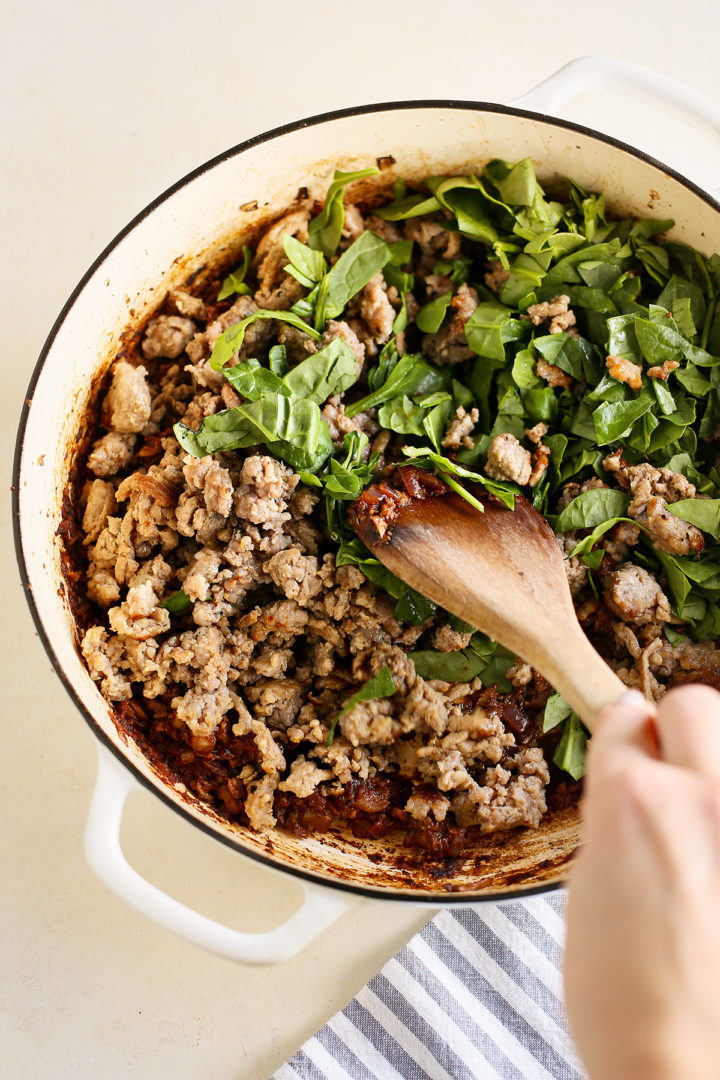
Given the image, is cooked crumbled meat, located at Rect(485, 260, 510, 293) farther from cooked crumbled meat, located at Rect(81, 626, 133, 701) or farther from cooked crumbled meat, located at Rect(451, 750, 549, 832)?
cooked crumbled meat, located at Rect(81, 626, 133, 701)

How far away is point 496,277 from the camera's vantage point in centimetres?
242

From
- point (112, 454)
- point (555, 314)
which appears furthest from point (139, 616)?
point (555, 314)

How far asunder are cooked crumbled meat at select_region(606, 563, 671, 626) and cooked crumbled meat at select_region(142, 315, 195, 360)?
1348mm

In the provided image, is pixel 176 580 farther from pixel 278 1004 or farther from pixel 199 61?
pixel 199 61

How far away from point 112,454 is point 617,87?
166 cm

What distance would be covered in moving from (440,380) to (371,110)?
28.3 inches

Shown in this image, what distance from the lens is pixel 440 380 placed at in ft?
7.80

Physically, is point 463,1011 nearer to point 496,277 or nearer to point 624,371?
point 624,371

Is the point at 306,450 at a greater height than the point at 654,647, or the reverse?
the point at 306,450

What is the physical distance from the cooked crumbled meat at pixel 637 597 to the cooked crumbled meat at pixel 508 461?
0.35 metres

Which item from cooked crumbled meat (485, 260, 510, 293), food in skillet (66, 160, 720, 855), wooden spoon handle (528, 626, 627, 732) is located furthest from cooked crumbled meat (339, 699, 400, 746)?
cooked crumbled meat (485, 260, 510, 293)

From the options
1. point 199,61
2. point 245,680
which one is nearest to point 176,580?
point 245,680

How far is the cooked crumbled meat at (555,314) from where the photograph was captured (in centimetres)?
230

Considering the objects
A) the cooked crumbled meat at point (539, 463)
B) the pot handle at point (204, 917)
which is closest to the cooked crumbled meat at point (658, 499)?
the cooked crumbled meat at point (539, 463)
